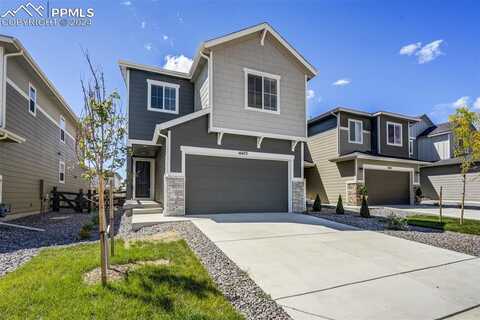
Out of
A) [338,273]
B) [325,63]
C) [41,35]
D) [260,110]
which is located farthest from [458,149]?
[41,35]

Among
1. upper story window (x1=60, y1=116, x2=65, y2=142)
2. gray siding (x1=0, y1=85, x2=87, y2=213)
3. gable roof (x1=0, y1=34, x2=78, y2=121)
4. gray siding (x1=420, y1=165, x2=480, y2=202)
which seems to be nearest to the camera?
gable roof (x1=0, y1=34, x2=78, y2=121)

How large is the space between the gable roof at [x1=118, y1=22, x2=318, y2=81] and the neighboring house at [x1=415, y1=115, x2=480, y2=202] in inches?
600

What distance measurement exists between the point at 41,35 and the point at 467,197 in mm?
26722

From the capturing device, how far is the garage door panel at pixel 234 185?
31.2 feet

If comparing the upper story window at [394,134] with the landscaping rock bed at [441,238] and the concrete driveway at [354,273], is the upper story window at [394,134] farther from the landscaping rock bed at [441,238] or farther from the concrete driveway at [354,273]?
the concrete driveway at [354,273]

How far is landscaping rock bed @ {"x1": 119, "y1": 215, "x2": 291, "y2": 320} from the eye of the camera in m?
2.81

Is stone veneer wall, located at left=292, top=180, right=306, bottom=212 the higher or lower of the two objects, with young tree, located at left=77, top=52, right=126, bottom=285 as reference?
lower

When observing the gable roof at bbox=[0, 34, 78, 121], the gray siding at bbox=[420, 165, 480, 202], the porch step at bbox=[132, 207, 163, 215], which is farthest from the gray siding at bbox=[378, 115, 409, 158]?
the gable roof at bbox=[0, 34, 78, 121]

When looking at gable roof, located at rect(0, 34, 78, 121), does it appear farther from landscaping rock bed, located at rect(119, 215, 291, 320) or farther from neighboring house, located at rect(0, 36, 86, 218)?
landscaping rock bed, located at rect(119, 215, 291, 320)

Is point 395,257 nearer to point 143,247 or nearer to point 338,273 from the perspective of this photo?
point 338,273

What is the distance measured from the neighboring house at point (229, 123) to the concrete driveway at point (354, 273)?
10.6 feet

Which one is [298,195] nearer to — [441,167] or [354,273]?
[354,273]

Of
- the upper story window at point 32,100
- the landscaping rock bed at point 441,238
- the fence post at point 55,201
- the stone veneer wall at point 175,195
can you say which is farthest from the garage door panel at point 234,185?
the fence post at point 55,201

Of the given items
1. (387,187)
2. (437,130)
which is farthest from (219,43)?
(437,130)
